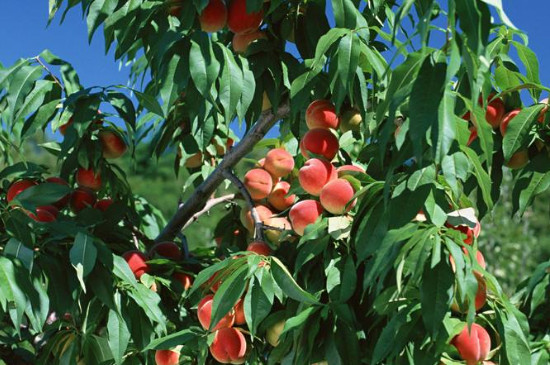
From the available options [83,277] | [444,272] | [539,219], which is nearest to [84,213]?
[83,277]

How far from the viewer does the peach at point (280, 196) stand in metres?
1.61

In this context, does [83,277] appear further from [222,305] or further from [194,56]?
[194,56]

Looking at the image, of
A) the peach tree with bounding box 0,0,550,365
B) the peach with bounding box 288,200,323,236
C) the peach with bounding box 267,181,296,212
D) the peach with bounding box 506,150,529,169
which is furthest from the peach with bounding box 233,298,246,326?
the peach with bounding box 506,150,529,169

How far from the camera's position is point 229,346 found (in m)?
1.22

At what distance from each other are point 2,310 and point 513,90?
0.89 metres

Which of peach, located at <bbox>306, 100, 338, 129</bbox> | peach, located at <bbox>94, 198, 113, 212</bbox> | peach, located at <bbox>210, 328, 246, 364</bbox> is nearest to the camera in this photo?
peach, located at <bbox>210, 328, 246, 364</bbox>

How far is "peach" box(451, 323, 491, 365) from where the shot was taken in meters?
1.08

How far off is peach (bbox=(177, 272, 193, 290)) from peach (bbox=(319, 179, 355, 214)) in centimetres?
39

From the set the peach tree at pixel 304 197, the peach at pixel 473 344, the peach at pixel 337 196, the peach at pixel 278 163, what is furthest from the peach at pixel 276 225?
the peach at pixel 473 344

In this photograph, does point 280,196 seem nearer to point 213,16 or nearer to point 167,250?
point 167,250

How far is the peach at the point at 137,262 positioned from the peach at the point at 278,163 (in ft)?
1.01

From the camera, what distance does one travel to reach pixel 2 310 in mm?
1201

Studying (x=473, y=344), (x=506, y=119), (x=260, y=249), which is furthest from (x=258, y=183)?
(x=473, y=344)

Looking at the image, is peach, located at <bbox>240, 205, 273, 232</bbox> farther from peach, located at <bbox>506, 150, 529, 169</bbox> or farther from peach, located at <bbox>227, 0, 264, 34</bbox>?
peach, located at <bbox>506, 150, 529, 169</bbox>
